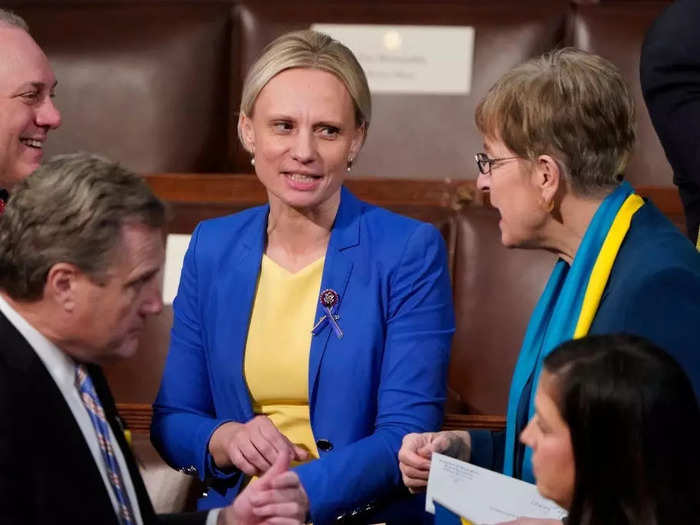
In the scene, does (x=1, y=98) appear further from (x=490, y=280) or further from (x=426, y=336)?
(x=490, y=280)

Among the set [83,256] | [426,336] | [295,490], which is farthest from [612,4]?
[83,256]

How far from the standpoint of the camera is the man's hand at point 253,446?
2170 millimetres

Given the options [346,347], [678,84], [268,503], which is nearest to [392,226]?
[346,347]

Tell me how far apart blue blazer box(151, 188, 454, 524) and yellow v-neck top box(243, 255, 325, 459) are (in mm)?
22

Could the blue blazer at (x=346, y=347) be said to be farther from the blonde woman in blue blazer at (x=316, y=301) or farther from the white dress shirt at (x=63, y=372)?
the white dress shirt at (x=63, y=372)

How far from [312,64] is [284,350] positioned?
52 cm

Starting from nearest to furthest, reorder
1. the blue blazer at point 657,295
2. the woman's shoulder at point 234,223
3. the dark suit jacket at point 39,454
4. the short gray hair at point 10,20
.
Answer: the dark suit jacket at point 39,454, the blue blazer at point 657,295, the woman's shoulder at point 234,223, the short gray hair at point 10,20

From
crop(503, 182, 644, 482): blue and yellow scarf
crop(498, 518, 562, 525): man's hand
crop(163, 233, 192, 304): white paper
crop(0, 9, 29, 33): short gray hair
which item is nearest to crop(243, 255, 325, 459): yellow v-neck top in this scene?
crop(503, 182, 644, 482): blue and yellow scarf

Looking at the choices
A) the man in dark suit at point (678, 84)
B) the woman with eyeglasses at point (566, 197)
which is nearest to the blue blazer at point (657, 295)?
the woman with eyeglasses at point (566, 197)

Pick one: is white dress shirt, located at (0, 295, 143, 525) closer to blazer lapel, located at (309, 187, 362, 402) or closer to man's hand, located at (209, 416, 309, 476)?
man's hand, located at (209, 416, 309, 476)

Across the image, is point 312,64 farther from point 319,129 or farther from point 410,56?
point 410,56

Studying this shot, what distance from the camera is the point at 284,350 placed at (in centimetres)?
234

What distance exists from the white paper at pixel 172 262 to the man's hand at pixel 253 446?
64 cm

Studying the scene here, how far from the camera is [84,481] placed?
1.57 m
